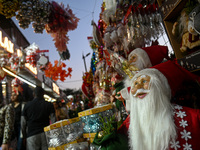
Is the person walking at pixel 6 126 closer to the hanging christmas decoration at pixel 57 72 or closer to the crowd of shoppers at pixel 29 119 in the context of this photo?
the crowd of shoppers at pixel 29 119

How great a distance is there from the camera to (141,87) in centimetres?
123

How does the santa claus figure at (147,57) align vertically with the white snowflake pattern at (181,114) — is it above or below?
above

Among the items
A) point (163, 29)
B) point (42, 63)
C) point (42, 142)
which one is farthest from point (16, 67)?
point (163, 29)

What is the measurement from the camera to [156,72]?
120cm

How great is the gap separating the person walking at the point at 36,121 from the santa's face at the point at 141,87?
7.69 ft

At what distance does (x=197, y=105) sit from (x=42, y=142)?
2722 millimetres

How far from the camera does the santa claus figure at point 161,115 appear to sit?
1062 millimetres

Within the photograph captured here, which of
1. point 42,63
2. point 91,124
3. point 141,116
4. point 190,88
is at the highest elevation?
point 42,63

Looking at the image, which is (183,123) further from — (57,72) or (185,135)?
(57,72)

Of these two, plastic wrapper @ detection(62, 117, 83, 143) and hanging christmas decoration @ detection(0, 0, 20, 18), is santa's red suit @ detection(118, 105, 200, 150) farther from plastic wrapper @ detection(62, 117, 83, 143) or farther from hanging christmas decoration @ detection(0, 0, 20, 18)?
hanging christmas decoration @ detection(0, 0, 20, 18)

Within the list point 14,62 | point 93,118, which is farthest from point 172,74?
point 14,62

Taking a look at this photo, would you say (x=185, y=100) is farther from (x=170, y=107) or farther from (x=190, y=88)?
(x=170, y=107)

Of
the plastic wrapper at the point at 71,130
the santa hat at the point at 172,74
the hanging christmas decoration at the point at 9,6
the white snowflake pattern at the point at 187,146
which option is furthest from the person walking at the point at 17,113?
the white snowflake pattern at the point at 187,146

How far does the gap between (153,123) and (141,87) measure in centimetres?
27
